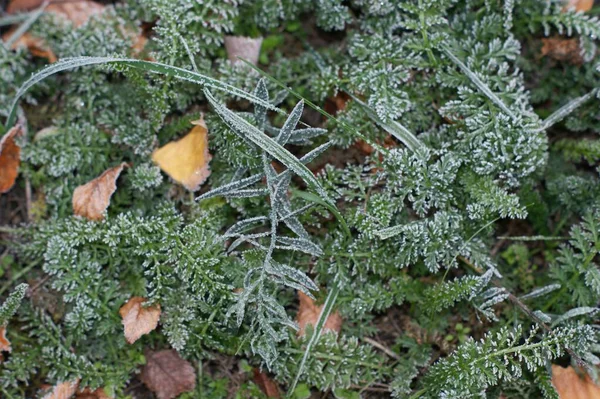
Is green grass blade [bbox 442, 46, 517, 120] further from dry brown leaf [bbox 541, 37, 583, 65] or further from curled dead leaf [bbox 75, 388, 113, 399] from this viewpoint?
curled dead leaf [bbox 75, 388, 113, 399]

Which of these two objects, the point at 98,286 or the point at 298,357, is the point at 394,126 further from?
the point at 98,286

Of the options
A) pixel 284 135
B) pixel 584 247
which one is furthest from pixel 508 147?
pixel 284 135

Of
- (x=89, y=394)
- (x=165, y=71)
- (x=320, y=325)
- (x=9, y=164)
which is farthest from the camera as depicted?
(x=9, y=164)

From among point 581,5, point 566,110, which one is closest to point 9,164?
point 566,110

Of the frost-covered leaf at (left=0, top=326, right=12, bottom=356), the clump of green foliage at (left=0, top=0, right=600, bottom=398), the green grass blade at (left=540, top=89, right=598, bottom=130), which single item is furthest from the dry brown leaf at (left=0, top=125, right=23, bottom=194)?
the green grass blade at (left=540, top=89, right=598, bottom=130)

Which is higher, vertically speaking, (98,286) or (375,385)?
(98,286)

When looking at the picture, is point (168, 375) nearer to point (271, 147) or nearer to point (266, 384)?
point (266, 384)

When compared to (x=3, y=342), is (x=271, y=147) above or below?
above
